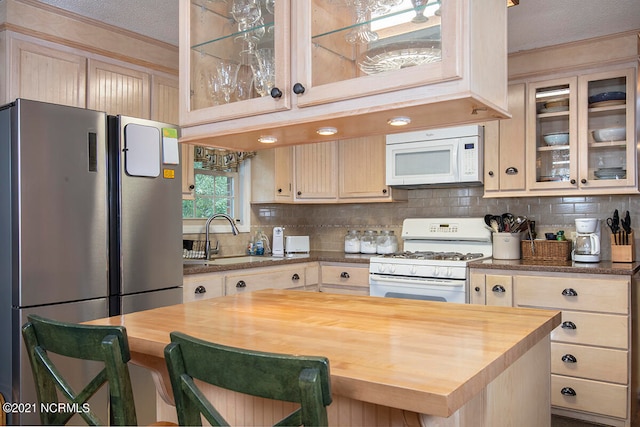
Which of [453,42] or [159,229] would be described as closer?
[453,42]

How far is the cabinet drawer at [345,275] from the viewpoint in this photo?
3.85 metres

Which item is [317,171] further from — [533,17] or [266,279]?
[533,17]

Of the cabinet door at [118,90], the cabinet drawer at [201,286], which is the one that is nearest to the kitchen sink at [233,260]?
the cabinet drawer at [201,286]

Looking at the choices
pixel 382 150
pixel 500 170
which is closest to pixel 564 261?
pixel 500 170

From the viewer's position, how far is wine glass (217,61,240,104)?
70.2 inches

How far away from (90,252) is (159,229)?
41 cm

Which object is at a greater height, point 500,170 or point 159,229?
point 500,170

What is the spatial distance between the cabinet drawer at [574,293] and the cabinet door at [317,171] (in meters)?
1.78

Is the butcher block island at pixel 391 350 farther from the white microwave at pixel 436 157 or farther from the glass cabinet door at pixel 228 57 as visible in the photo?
the white microwave at pixel 436 157

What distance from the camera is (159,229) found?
283cm

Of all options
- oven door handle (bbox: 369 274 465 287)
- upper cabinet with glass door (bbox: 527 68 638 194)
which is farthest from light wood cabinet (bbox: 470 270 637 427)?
upper cabinet with glass door (bbox: 527 68 638 194)

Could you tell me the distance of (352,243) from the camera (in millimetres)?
4461

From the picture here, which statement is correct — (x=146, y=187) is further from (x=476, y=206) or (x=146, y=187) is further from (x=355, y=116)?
(x=476, y=206)

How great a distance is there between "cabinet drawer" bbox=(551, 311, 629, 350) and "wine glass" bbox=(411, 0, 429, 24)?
2.16m
